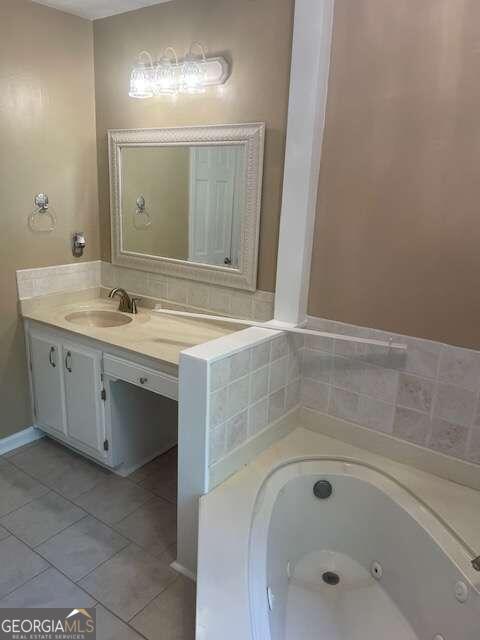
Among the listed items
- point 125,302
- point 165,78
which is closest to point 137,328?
point 125,302

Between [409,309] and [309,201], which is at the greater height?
[309,201]

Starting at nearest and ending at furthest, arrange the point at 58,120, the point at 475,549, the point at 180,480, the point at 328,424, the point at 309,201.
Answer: the point at 475,549 < the point at 180,480 < the point at 309,201 < the point at 328,424 < the point at 58,120

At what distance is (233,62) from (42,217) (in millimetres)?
1370

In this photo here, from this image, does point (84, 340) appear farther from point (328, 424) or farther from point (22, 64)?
point (22, 64)

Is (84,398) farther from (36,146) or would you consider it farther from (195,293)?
(36,146)

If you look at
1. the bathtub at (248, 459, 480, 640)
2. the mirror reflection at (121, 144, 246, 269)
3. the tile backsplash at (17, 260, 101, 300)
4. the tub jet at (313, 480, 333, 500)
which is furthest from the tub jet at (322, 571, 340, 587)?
the tile backsplash at (17, 260, 101, 300)

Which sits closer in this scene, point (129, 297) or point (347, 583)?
point (347, 583)

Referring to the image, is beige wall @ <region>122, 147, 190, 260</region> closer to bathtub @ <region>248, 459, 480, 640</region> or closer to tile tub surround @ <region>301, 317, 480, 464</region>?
tile tub surround @ <region>301, 317, 480, 464</region>

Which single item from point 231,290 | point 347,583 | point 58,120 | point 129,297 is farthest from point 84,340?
point 347,583

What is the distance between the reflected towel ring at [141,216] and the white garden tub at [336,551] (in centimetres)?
149

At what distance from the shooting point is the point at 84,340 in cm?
237

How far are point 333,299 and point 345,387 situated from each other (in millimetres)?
412

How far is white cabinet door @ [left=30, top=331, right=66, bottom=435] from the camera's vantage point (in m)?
2.55

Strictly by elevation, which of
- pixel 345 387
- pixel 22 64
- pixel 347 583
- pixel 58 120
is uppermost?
pixel 22 64
